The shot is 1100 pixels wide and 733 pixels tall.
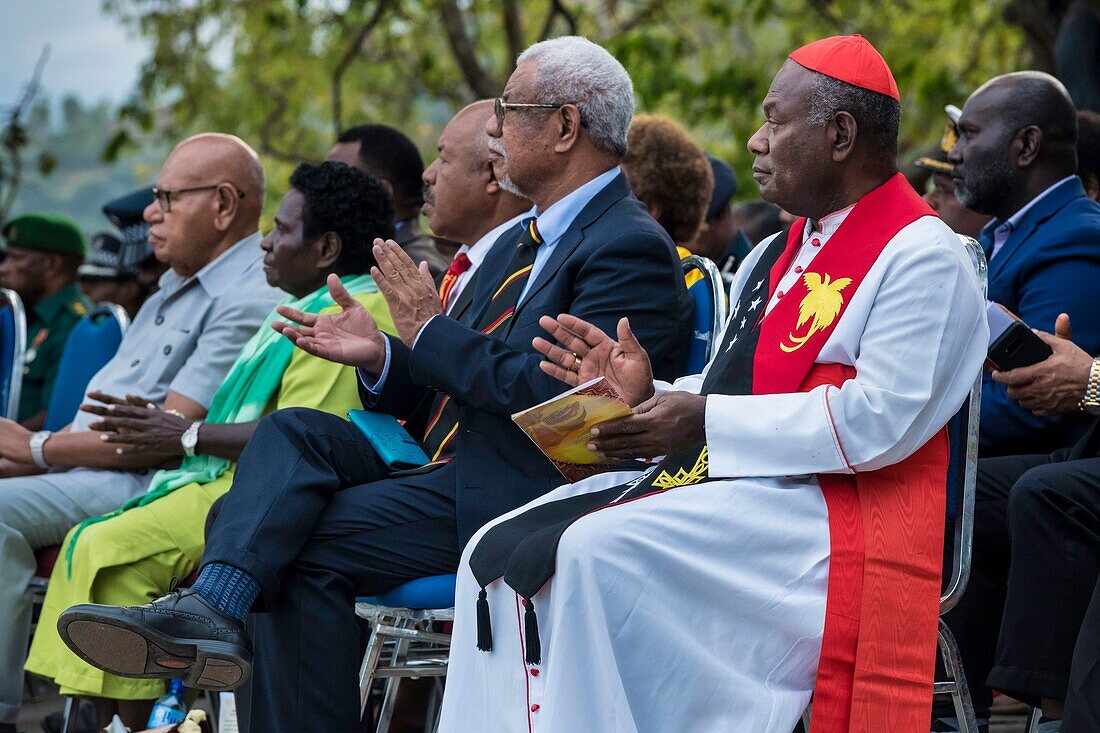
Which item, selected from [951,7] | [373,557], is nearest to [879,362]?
[373,557]

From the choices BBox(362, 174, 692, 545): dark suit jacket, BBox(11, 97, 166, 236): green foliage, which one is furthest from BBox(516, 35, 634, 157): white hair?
BBox(11, 97, 166, 236): green foliage

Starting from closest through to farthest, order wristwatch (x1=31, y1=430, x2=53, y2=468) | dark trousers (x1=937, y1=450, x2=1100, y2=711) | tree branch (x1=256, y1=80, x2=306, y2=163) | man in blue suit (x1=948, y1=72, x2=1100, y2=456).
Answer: dark trousers (x1=937, y1=450, x2=1100, y2=711)
man in blue suit (x1=948, y1=72, x2=1100, y2=456)
wristwatch (x1=31, y1=430, x2=53, y2=468)
tree branch (x1=256, y1=80, x2=306, y2=163)

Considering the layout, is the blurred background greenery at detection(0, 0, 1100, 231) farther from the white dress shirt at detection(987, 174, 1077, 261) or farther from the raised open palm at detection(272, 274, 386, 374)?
the raised open palm at detection(272, 274, 386, 374)

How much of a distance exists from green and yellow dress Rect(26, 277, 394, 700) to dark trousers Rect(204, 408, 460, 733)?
0.64m

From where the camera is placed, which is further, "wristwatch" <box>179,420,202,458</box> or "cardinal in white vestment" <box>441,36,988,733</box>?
"wristwatch" <box>179,420,202,458</box>

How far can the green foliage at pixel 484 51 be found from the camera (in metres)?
11.3

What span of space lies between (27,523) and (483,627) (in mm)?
2441

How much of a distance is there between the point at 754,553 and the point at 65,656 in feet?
8.50

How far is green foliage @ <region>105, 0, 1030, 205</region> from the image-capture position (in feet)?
37.0

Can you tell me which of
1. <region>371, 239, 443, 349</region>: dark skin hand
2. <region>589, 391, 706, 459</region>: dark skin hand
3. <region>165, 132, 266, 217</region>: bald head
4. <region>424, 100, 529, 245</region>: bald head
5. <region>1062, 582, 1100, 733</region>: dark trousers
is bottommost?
<region>1062, 582, 1100, 733</region>: dark trousers

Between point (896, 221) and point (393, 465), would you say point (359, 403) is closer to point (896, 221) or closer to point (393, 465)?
point (393, 465)

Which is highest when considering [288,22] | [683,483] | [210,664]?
[288,22]

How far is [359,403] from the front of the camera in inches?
175

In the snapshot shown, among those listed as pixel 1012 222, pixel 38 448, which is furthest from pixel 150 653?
pixel 1012 222
